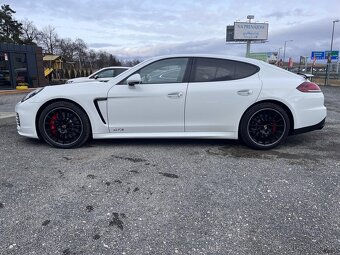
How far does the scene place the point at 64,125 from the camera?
4289mm

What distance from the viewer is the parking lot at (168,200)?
83.9 inches

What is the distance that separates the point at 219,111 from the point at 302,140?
5.84ft

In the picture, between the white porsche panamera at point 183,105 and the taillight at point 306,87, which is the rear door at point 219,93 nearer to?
the white porsche panamera at point 183,105

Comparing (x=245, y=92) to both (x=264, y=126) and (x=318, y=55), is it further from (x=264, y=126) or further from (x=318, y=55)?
(x=318, y=55)

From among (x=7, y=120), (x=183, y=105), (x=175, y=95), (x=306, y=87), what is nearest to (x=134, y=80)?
(x=175, y=95)

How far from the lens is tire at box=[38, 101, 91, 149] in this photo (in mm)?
4223

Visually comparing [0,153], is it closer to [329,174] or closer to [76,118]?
[76,118]

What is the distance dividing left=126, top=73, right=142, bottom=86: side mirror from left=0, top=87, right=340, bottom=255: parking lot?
0.99 m

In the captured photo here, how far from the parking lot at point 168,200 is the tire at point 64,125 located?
0.62 ft

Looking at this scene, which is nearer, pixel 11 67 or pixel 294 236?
pixel 294 236

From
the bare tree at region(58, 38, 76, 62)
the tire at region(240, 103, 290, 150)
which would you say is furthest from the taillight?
the bare tree at region(58, 38, 76, 62)

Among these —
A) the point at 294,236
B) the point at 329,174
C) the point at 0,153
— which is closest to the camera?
the point at 294,236

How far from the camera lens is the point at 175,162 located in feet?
12.3

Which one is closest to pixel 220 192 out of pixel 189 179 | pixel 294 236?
pixel 189 179
